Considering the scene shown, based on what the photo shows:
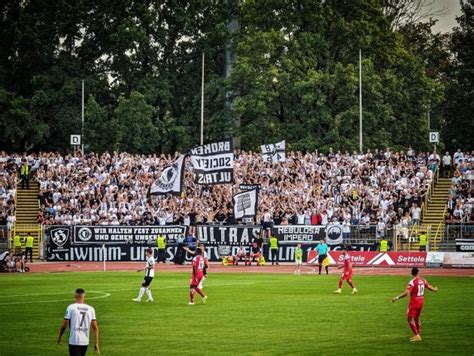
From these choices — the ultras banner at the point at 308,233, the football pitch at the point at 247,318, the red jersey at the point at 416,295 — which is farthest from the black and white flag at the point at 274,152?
the red jersey at the point at 416,295

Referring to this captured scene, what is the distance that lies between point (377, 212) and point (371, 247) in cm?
253

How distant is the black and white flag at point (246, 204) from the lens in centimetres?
6066

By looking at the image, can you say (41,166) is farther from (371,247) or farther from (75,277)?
(371,247)

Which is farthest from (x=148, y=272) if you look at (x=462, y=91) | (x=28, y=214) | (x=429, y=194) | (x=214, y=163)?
(x=462, y=91)

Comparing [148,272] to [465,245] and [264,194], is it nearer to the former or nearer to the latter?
[465,245]

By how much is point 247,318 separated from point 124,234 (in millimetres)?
32925

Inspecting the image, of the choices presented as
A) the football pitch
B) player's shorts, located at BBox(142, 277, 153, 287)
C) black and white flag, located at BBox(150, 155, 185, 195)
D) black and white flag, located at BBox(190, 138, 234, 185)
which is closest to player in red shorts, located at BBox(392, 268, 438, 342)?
the football pitch

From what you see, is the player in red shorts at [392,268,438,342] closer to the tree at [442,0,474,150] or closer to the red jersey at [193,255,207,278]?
the red jersey at [193,255,207,278]

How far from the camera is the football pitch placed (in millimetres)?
26859

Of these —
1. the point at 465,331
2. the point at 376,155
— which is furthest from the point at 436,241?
the point at 465,331

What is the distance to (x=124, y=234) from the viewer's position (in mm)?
65250

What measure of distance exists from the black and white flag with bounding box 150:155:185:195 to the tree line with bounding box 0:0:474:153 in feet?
52.4

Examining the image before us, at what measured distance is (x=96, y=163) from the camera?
70188 millimetres

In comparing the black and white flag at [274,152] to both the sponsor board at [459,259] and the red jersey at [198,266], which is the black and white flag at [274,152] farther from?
the red jersey at [198,266]
